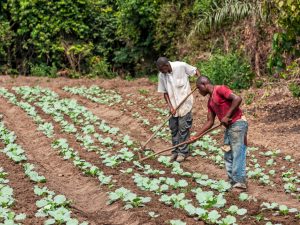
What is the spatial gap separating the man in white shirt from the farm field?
14.5 inches

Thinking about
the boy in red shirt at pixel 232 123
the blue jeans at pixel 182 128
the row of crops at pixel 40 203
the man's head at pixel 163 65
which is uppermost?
the man's head at pixel 163 65

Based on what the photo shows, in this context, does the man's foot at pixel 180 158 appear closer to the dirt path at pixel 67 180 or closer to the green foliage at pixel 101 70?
the dirt path at pixel 67 180

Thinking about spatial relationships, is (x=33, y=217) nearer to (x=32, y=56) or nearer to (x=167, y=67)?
(x=167, y=67)

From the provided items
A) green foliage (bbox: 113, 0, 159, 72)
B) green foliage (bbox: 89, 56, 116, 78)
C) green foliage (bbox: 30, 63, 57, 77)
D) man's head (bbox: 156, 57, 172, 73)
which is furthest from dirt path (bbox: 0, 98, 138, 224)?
green foliage (bbox: 89, 56, 116, 78)

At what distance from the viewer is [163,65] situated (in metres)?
9.66

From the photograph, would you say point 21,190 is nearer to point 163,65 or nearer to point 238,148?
point 238,148

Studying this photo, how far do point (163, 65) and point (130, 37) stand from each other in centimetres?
1284

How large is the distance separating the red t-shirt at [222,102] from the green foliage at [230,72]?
7.92m

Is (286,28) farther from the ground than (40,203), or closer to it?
farther from the ground

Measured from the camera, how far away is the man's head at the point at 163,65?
31.6ft

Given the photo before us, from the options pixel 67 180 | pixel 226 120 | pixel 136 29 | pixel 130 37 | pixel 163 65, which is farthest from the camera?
pixel 130 37

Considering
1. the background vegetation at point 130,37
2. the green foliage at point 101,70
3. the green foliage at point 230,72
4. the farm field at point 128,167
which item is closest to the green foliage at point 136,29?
the background vegetation at point 130,37

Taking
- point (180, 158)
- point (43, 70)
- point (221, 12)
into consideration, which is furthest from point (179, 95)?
point (43, 70)

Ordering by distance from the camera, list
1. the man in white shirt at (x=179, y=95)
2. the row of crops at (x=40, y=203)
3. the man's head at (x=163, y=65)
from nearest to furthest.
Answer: the row of crops at (x=40, y=203)
the man's head at (x=163, y=65)
the man in white shirt at (x=179, y=95)
